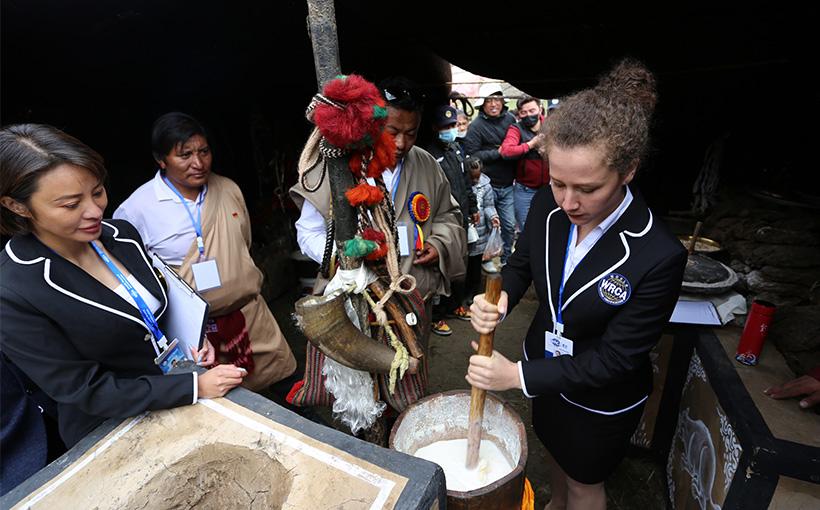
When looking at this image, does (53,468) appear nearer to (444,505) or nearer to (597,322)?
(444,505)

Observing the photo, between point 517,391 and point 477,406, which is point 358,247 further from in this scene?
point 517,391

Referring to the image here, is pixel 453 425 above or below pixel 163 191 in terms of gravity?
below

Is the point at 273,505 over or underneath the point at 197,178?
underneath

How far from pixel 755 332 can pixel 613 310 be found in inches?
39.7

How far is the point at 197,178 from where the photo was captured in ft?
6.91

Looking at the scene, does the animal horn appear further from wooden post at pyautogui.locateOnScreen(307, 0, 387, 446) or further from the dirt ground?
the dirt ground

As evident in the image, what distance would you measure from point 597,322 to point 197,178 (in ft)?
6.43

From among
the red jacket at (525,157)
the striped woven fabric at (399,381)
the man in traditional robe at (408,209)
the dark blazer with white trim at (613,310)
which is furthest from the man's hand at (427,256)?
the red jacket at (525,157)

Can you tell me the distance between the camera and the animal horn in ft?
4.00

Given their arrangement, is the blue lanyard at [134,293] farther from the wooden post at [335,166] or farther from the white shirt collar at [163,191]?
the wooden post at [335,166]

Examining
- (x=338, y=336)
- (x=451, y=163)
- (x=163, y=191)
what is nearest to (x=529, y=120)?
(x=451, y=163)

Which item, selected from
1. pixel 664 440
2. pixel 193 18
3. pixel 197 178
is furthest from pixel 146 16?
pixel 664 440

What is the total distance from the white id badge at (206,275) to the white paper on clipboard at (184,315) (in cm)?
36

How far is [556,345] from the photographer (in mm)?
1522
